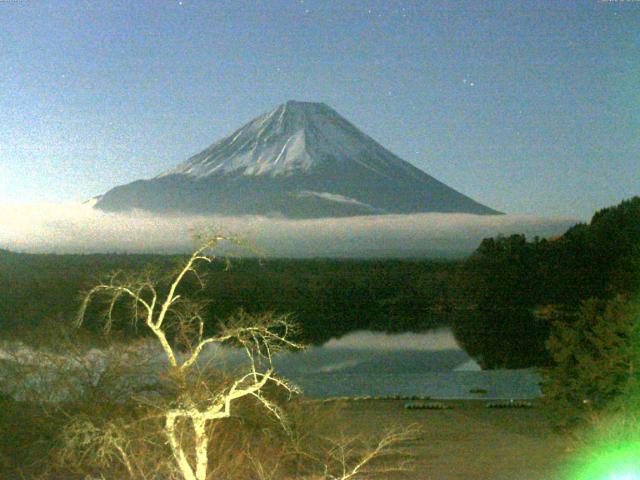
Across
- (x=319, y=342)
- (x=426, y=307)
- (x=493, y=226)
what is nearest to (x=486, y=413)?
(x=319, y=342)

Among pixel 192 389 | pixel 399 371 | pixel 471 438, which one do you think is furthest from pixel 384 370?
pixel 192 389

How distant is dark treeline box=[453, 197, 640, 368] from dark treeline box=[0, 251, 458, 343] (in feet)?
9.06

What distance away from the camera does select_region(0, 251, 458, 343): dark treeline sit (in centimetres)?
4047

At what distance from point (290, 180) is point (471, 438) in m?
64.5

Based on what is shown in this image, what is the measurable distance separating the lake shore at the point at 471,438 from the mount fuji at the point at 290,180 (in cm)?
5359

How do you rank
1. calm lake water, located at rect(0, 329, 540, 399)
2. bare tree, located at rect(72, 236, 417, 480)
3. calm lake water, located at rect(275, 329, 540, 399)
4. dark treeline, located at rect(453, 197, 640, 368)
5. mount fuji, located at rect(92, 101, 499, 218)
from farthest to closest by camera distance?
mount fuji, located at rect(92, 101, 499, 218), dark treeline, located at rect(453, 197, 640, 368), calm lake water, located at rect(275, 329, 540, 399), calm lake water, located at rect(0, 329, 540, 399), bare tree, located at rect(72, 236, 417, 480)

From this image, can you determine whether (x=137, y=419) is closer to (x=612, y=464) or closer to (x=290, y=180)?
(x=612, y=464)

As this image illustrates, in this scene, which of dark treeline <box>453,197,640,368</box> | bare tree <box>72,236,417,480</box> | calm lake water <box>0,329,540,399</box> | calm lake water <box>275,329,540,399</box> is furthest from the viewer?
dark treeline <box>453,197,640,368</box>

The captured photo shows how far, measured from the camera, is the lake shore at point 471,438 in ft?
25.6

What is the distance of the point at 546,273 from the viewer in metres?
41.2

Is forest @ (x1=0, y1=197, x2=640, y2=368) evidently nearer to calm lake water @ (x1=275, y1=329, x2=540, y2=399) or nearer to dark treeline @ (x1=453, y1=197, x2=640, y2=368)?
dark treeline @ (x1=453, y1=197, x2=640, y2=368)

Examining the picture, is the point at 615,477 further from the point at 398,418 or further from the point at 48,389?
the point at 48,389

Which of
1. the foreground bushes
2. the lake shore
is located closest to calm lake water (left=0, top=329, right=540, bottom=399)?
the foreground bushes

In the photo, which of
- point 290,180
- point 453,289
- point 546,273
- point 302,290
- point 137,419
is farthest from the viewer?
point 290,180
